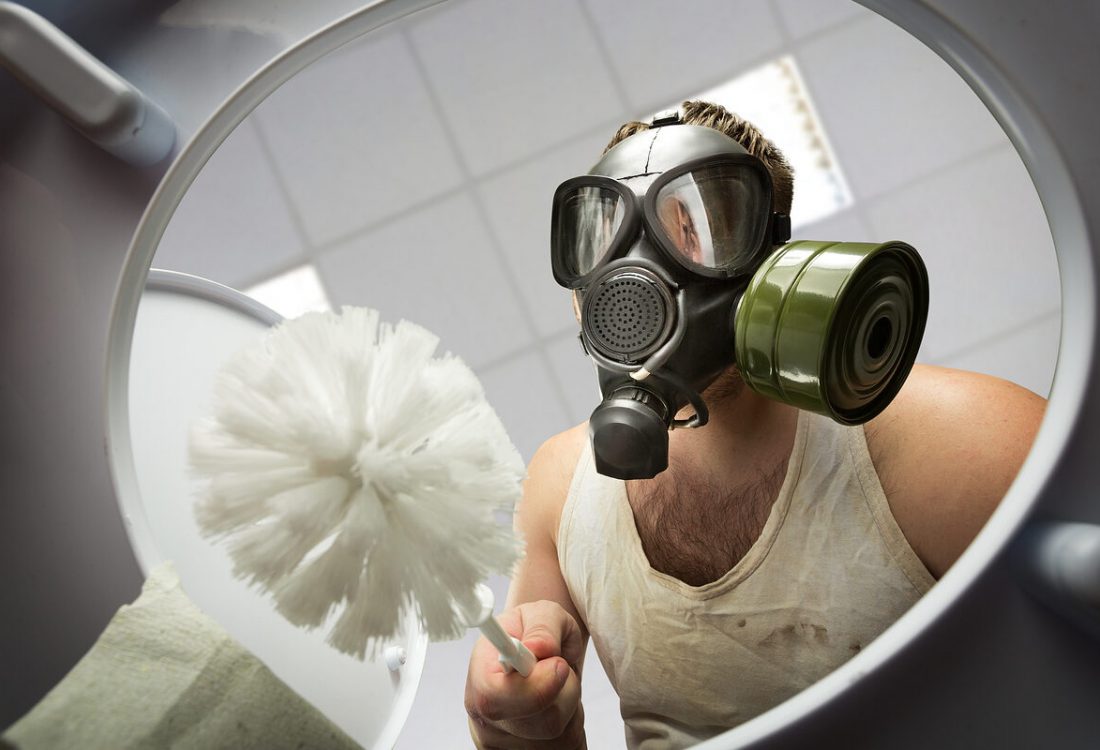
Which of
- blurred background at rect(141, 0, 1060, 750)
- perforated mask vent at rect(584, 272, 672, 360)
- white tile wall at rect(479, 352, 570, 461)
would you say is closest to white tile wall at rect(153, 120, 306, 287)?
blurred background at rect(141, 0, 1060, 750)

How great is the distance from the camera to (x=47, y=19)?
68 cm

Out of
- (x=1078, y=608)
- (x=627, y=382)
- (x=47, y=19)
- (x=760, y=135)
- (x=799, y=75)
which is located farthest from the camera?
(x=799, y=75)

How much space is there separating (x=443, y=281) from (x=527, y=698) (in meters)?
0.75

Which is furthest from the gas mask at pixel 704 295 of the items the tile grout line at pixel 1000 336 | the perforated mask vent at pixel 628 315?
the tile grout line at pixel 1000 336

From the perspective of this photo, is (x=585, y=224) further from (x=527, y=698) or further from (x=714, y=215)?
(x=527, y=698)

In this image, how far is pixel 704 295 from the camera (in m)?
0.87

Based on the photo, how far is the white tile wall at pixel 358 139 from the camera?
140 cm

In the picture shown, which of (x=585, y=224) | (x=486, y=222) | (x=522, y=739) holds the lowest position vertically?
(x=522, y=739)

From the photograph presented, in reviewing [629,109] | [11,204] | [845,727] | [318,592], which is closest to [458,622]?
[318,592]

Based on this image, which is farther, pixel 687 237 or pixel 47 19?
pixel 687 237

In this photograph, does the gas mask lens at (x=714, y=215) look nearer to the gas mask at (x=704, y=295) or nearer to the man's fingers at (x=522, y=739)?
the gas mask at (x=704, y=295)

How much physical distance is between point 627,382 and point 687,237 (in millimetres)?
164

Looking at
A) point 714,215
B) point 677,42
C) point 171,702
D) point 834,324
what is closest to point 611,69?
point 677,42

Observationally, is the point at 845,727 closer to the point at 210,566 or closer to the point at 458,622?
the point at 458,622
